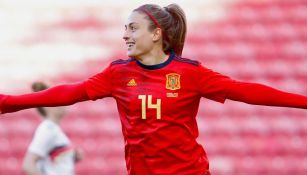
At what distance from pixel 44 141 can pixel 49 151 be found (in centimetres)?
10

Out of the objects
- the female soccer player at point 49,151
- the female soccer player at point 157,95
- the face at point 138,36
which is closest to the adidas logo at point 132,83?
the female soccer player at point 157,95

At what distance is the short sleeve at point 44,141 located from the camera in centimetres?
592

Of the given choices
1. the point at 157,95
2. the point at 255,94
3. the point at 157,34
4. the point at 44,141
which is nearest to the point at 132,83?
the point at 157,95

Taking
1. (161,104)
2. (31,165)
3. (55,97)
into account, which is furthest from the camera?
(31,165)

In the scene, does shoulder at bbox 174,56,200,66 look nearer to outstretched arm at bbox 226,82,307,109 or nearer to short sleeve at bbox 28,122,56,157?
outstretched arm at bbox 226,82,307,109

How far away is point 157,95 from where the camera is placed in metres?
3.90

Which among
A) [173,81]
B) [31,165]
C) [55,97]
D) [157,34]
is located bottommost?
[31,165]

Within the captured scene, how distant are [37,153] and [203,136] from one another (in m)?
2.33

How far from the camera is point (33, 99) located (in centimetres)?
400

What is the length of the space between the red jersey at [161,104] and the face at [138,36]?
62 mm

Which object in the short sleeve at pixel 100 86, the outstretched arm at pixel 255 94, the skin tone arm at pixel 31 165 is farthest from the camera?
the skin tone arm at pixel 31 165

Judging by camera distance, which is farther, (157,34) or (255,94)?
(157,34)

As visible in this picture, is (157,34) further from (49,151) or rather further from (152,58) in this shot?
(49,151)

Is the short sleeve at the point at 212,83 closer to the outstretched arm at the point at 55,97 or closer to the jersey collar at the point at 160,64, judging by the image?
the jersey collar at the point at 160,64
